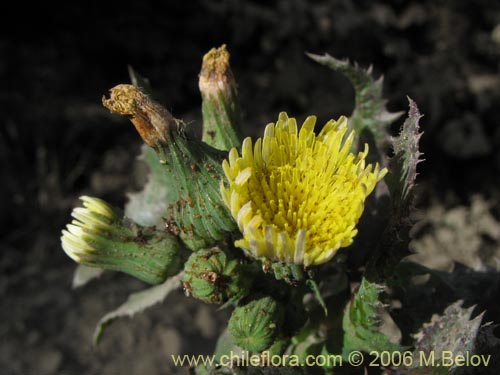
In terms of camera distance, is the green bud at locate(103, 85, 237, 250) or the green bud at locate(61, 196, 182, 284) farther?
the green bud at locate(61, 196, 182, 284)

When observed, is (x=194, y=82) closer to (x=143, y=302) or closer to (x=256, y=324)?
(x=143, y=302)

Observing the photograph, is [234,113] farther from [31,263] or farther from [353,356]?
[31,263]

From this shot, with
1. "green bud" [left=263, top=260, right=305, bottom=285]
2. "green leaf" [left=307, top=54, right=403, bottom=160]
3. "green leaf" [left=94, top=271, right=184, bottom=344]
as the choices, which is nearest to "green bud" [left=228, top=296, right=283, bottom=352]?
"green bud" [left=263, top=260, right=305, bottom=285]

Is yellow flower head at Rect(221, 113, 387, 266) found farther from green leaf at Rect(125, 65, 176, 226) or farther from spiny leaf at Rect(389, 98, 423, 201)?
green leaf at Rect(125, 65, 176, 226)

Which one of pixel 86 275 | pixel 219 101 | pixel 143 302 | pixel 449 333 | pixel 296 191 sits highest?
pixel 219 101

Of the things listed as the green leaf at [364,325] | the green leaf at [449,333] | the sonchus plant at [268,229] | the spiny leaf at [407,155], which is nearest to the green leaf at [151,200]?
the sonchus plant at [268,229]

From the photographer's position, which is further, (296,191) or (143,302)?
(143,302)

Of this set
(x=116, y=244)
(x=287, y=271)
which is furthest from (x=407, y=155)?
(x=116, y=244)

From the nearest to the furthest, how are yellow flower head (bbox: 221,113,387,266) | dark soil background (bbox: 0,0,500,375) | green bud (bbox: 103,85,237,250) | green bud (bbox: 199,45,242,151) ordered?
yellow flower head (bbox: 221,113,387,266), green bud (bbox: 103,85,237,250), green bud (bbox: 199,45,242,151), dark soil background (bbox: 0,0,500,375)
